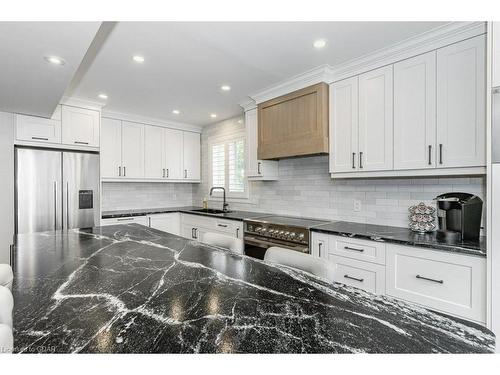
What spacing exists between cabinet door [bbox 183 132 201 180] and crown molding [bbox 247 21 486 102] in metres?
2.09

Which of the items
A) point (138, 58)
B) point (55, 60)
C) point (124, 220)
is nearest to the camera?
point (55, 60)

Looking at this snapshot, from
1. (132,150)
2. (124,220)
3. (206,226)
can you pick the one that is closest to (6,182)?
(124,220)

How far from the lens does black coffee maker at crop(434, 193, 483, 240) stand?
1.83 meters

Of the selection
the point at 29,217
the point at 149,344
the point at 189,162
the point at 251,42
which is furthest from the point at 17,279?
the point at 189,162

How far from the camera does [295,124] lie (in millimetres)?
2861

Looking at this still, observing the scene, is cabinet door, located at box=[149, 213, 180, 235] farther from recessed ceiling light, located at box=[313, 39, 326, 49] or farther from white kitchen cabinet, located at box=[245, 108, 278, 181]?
recessed ceiling light, located at box=[313, 39, 326, 49]

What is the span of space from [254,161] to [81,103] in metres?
2.41

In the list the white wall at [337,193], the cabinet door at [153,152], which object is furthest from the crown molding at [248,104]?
the cabinet door at [153,152]

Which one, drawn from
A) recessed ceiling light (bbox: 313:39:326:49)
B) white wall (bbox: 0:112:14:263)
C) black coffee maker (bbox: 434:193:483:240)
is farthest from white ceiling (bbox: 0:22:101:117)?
black coffee maker (bbox: 434:193:483:240)

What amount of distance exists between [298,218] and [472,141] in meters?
1.84

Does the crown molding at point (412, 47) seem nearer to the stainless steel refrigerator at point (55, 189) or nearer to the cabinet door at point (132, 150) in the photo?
the cabinet door at point (132, 150)

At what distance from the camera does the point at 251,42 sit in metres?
2.03

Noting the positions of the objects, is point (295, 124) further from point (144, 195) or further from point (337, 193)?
point (144, 195)
